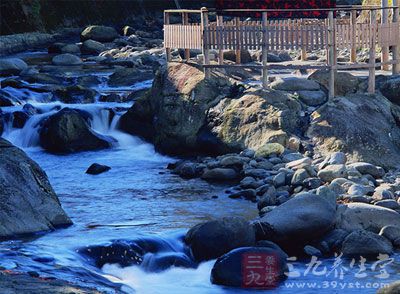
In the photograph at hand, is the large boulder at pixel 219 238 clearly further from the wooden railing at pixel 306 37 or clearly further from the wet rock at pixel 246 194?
Answer: the wooden railing at pixel 306 37

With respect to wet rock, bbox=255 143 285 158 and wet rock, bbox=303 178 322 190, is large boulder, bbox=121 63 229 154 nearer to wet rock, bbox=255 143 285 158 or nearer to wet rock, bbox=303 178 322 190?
wet rock, bbox=255 143 285 158

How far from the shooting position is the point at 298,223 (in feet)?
56.9

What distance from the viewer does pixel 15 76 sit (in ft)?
116

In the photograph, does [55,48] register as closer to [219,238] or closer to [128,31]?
[128,31]

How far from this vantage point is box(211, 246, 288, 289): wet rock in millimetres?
15539

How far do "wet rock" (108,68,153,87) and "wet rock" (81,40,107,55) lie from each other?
10680 millimetres

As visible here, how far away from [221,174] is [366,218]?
5483 millimetres

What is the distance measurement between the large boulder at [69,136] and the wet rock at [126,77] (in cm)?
668

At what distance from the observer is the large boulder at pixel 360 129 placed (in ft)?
74.8

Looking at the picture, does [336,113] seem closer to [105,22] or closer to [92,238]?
[92,238]

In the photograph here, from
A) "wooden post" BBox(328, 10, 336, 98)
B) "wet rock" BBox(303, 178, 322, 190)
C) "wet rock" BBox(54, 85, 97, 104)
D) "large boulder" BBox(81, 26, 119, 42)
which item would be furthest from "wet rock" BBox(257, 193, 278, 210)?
"large boulder" BBox(81, 26, 119, 42)

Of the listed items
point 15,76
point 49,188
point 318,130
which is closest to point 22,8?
point 15,76

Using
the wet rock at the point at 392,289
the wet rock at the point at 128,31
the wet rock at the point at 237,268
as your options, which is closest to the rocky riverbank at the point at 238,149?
the wet rock at the point at 237,268

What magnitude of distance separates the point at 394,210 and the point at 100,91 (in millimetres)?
15305
